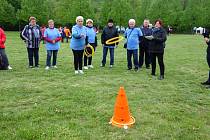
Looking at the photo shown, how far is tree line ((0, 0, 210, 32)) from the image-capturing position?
209ft

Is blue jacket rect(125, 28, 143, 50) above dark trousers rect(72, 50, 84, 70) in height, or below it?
above

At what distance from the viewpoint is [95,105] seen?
8023 millimetres

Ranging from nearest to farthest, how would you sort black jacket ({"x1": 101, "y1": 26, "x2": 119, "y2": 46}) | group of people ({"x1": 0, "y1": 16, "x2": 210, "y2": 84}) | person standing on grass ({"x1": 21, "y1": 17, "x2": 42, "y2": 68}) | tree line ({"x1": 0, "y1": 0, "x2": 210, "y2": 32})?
group of people ({"x1": 0, "y1": 16, "x2": 210, "y2": 84}) → person standing on grass ({"x1": 21, "y1": 17, "x2": 42, "y2": 68}) → black jacket ({"x1": 101, "y1": 26, "x2": 119, "y2": 46}) → tree line ({"x1": 0, "y1": 0, "x2": 210, "y2": 32})

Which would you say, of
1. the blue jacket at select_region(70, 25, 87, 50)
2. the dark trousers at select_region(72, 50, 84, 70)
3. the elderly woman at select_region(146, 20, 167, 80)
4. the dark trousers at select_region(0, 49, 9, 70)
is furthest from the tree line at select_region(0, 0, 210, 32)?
the elderly woman at select_region(146, 20, 167, 80)

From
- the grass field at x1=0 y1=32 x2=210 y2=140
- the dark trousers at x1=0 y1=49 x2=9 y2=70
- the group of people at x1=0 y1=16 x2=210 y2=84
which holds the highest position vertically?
the group of people at x1=0 y1=16 x2=210 y2=84

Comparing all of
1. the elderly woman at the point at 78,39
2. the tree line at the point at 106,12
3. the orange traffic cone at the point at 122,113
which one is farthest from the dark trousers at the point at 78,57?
the tree line at the point at 106,12

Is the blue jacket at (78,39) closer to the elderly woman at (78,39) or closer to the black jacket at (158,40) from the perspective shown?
the elderly woman at (78,39)

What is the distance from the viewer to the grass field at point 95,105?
6.28 m

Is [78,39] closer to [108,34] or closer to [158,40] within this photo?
[108,34]

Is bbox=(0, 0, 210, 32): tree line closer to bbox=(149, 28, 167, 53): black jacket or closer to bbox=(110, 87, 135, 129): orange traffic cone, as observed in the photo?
bbox=(149, 28, 167, 53): black jacket

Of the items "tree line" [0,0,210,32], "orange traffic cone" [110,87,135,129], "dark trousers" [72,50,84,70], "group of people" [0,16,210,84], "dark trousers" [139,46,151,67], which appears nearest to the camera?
"orange traffic cone" [110,87,135,129]

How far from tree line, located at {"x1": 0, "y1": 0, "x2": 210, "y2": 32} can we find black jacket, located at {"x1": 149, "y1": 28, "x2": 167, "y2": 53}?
52.6 m

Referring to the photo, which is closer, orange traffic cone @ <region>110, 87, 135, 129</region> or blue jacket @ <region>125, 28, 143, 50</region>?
orange traffic cone @ <region>110, 87, 135, 129</region>

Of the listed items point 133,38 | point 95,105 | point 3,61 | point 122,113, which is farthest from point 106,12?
point 122,113
